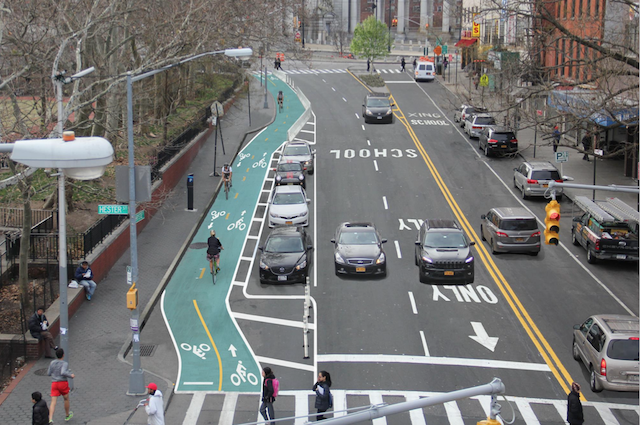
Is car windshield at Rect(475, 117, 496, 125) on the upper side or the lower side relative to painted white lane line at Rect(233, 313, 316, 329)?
upper

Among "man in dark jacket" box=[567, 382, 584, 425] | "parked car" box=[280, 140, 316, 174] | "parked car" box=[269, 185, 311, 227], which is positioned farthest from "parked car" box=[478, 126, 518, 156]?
"man in dark jacket" box=[567, 382, 584, 425]

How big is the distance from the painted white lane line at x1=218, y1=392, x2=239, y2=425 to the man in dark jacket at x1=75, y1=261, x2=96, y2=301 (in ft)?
24.7

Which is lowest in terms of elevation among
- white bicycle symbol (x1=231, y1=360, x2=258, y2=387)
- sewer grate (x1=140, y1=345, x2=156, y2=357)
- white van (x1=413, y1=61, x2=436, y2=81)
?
white bicycle symbol (x1=231, y1=360, x2=258, y2=387)

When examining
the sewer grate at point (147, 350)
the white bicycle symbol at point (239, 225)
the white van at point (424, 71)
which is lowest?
the sewer grate at point (147, 350)

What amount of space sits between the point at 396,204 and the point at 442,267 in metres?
11.8

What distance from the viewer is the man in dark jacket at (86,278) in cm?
2295

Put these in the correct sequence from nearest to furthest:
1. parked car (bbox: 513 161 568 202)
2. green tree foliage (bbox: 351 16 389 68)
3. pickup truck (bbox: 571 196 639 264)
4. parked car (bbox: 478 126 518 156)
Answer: pickup truck (bbox: 571 196 639 264) < parked car (bbox: 513 161 568 202) < parked car (bbox: 478 126 518 156) < green tree foliage (bbox: 351 16 389 68)

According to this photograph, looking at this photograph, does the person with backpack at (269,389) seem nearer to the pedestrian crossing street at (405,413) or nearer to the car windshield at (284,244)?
the pedestrian crossing street at (405,413)

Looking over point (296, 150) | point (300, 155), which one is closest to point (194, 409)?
point (300, 155)

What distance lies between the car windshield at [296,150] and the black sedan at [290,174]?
2802 millimetres

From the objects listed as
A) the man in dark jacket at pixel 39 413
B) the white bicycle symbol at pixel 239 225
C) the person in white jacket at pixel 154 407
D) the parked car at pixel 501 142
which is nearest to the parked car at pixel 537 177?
the parked car at pixel 501 142

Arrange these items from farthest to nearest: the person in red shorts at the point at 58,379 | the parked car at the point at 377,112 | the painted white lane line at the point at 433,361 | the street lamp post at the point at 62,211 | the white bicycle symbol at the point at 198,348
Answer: the parked car at the point at 377,112 < the white bicycle symbol at the point at 198,348 < the painted white lane line at the point at 433,361 < the street lamp post at the point at 62,211 < the person in red shorts at the point at 58,379

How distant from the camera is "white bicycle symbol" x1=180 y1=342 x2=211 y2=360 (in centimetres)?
2039

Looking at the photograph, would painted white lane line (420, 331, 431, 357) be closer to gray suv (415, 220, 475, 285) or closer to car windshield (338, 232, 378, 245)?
gray suv (415, 220, 475, 285)
